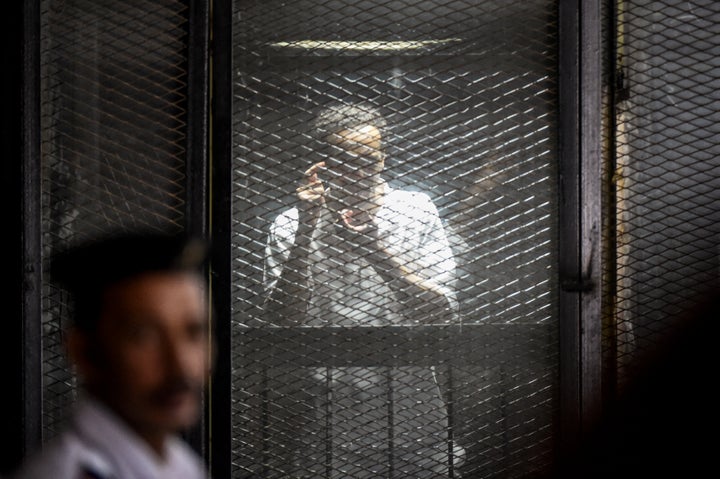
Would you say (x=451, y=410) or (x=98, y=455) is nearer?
(x=98, y=455)

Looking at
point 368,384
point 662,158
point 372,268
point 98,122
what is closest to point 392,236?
point 372,268

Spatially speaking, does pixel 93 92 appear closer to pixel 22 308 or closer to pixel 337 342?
pixel 22 308

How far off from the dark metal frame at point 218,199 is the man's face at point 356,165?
0.41m

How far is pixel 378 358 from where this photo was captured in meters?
3.12

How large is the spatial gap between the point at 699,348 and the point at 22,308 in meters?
2.84

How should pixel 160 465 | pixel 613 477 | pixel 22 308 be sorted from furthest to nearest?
1. pixel 22 308
2. pixel 160 465
3. pixel 613 477

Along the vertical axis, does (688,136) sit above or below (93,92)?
below

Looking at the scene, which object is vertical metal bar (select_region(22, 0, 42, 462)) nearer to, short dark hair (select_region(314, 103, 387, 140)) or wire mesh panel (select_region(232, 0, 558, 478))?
wire mesh panel (select_region(232, 0, 558, 478))

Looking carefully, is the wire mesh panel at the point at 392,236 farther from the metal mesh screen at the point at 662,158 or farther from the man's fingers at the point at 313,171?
the metal mesh screen at the point at 662,158

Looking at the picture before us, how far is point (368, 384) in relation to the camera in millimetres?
3127

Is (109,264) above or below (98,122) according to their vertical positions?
above

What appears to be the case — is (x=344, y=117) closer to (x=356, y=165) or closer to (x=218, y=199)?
(x=356, y=165)

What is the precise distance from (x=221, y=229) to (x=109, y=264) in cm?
156

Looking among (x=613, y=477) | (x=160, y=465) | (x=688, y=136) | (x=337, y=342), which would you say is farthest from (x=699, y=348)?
(x=688, y=136)
